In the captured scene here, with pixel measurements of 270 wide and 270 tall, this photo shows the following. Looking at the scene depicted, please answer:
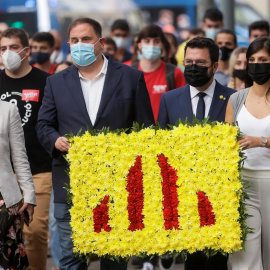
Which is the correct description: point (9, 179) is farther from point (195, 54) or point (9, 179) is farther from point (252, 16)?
point (252, 16)

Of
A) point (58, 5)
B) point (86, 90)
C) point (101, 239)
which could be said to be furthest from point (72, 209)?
point (58, 5)

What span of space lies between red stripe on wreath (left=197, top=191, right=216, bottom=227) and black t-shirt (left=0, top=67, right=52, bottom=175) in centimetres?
226

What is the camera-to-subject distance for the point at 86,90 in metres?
7.20

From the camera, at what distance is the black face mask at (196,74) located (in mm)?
7199

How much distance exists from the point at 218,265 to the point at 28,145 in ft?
7.41

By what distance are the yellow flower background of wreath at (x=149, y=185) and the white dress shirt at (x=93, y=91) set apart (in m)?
0.56

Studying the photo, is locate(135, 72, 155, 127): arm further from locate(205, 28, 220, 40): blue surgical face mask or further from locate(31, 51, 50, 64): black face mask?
locate(205, 28, 220, 40): blue surgical face mask

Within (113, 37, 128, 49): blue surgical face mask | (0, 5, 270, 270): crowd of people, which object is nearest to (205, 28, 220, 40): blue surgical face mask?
(113, 37, 128, 49): blue surgical face mask

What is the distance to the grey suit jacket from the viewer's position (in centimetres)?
643

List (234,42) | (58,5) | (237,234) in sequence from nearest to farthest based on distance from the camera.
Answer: (237,234) → (234,42) → (58,5)

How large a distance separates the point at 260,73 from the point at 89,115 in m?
1.46

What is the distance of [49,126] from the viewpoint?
7121 millimetres

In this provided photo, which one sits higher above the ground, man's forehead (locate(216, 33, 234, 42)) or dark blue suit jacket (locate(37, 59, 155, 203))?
man's forehead (locate(216, 33, 234, 42))

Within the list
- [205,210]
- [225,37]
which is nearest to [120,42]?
[225,37]
